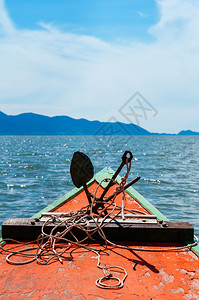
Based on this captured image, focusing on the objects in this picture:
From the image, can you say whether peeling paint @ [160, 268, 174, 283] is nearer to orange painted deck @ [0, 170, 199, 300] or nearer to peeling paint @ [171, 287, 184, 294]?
orange painted deck @ [0, 170, 199, 300]

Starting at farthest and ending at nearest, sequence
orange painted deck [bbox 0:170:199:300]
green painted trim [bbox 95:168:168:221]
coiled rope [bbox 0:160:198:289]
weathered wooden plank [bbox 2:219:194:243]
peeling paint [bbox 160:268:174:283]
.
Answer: green painted trim [bbox 95:168:168:221] → weathered wooden plank [bbox 2:219:194:243] → coiled rope [bbox 0:160:198:289] → peeling paint [bbox 160:268:174:283] → orange painted deck [bbox 0:170:199:300]

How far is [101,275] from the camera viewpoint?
8.77ft

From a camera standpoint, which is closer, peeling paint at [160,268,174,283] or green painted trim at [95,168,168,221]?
peeling paint at [160,268,174,283]

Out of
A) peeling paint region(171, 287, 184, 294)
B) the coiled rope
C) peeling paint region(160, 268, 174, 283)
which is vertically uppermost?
the coiled rope

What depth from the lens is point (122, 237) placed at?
11.1 ft

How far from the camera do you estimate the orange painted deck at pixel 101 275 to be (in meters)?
2.38

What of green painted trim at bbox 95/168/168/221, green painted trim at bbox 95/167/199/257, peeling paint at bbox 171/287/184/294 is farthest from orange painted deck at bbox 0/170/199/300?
green painted trim at bbox 95/168/168/221

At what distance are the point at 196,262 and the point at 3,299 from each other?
70.5 inches

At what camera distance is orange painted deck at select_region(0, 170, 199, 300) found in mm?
2385

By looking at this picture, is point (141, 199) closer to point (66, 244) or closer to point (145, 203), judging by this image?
point (145, 203)

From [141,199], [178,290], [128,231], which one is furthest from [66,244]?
[141,199]

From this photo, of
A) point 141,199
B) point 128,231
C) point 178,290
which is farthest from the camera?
point 141,199

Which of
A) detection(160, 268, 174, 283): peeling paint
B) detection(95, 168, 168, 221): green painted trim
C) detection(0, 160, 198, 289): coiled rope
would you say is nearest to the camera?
detection(160, 268, 174, 283): peeling paint

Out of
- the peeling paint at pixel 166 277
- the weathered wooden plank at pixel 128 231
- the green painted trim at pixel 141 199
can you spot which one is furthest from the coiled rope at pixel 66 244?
the green painted trim at pixel 141 199
